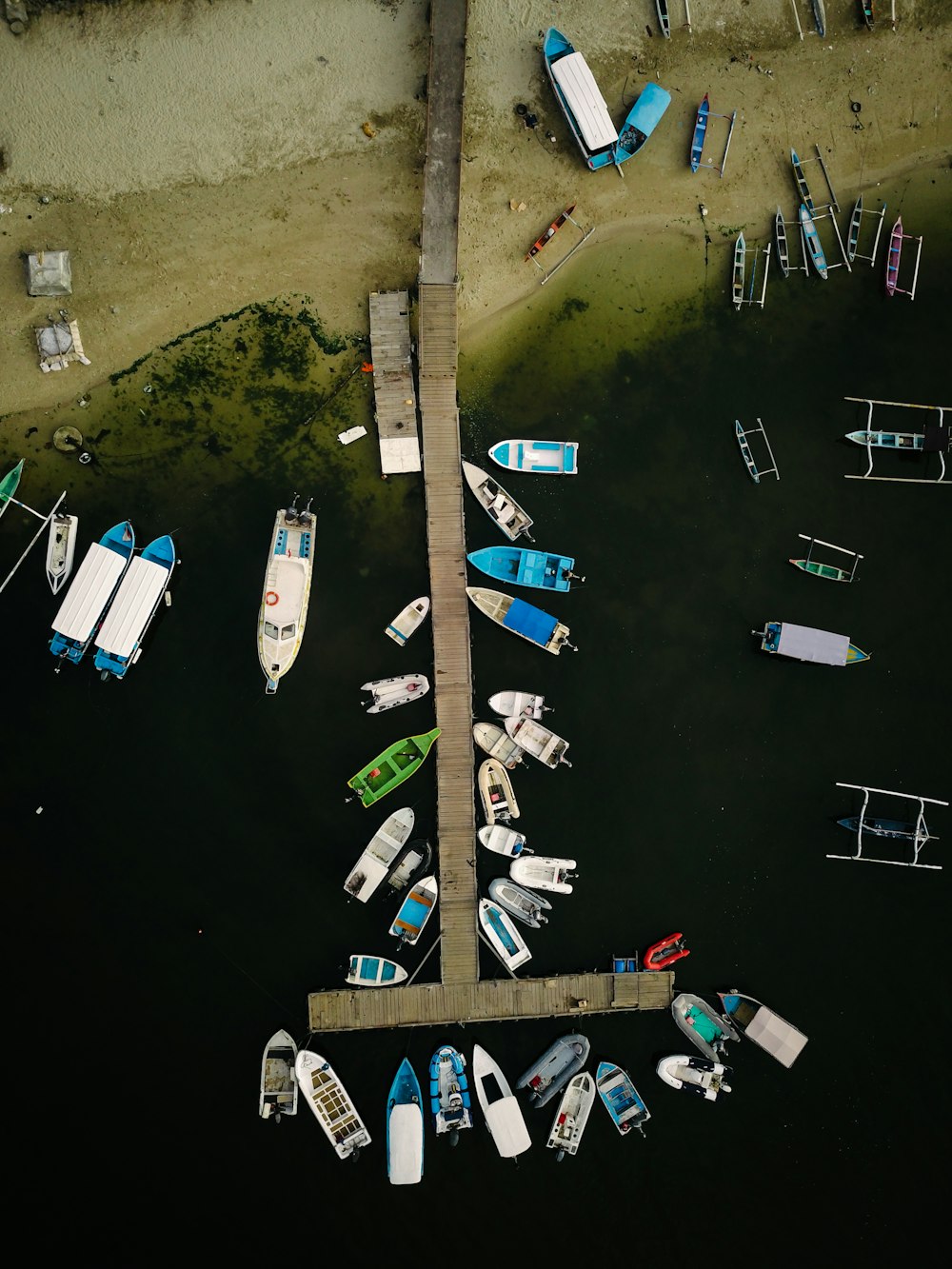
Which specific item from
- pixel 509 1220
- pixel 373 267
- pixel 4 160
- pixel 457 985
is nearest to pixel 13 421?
pixel 4 160

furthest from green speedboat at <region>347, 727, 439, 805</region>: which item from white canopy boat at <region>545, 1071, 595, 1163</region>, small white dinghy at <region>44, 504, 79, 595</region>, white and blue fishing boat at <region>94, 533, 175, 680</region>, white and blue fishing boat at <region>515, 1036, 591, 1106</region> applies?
small white dinghy at <region>44, 504, 79, 595</region>

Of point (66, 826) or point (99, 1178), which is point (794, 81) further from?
point (99, 1178)

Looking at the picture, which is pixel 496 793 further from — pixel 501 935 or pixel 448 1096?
pixel 448 1096

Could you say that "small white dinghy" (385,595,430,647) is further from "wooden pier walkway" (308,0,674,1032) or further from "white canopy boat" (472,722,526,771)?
"white canopy boat" (472,722,526,771)

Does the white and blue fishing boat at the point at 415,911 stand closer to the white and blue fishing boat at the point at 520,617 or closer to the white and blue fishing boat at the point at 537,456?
the white and blue fishing boat at the point at 520,617

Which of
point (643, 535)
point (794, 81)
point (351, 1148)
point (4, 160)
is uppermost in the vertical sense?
point (794, 81)

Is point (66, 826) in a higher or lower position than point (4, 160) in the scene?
lower
